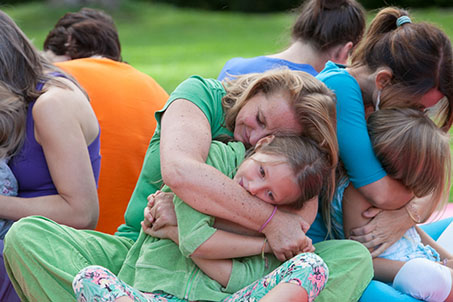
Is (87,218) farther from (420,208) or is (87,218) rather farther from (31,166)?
(420,208)

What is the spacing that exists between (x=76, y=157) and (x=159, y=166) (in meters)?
0.38

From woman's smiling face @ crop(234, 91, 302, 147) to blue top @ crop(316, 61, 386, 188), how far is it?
29cm

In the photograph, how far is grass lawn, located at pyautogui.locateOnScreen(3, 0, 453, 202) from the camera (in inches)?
455

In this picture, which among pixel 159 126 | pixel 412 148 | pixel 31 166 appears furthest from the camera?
pixel 31 166

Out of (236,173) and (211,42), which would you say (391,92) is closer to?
(236,173)

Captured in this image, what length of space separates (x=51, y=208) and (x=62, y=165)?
0.18 m

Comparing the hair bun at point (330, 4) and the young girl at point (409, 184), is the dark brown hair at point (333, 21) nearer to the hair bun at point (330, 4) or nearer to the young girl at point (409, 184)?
the hair bun at point (330, 4)

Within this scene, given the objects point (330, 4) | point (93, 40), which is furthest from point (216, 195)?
point (93, 40)

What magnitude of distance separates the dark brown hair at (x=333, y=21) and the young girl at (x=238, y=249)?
4.33 feet

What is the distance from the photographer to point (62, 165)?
262 centimetres

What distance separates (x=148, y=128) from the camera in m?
3.54

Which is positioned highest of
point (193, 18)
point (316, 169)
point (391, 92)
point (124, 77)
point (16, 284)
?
point (391, 92)

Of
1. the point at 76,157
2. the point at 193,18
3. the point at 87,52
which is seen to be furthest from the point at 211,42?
the point at 76,157

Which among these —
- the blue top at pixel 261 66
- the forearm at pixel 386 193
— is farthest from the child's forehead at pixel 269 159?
the blue top at pixel 261 66
